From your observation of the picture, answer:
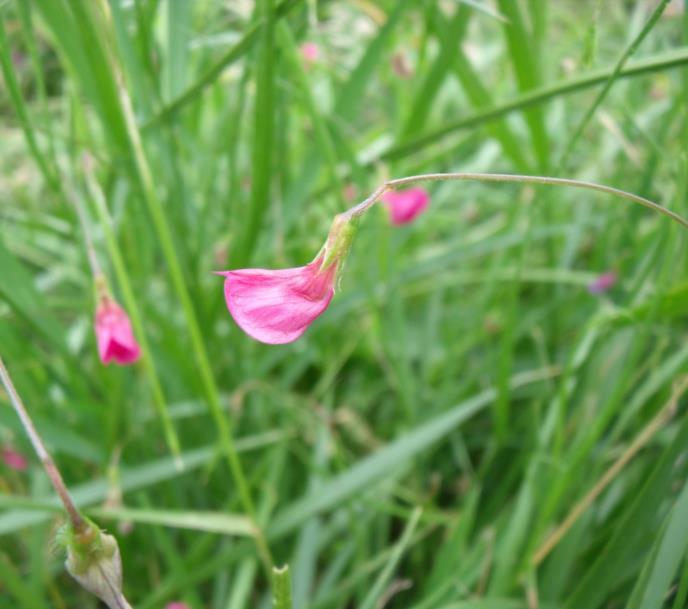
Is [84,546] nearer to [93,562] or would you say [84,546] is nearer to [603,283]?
[93,562]

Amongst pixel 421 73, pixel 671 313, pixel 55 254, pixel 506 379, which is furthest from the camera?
pixel 55 254

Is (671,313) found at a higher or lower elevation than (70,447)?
higher

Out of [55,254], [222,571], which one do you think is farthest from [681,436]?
[55,254]

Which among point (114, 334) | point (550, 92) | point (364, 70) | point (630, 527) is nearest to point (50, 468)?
point (114, 334)

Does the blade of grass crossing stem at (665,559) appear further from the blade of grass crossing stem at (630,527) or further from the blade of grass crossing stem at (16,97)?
the blade of grass crossing stem at (16,97)

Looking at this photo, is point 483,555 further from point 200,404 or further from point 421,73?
point 421,73

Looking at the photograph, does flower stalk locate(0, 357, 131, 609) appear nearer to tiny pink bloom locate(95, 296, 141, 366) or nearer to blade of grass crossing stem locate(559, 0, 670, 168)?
tiny pink bloom locate(95, 296, 141, 366)

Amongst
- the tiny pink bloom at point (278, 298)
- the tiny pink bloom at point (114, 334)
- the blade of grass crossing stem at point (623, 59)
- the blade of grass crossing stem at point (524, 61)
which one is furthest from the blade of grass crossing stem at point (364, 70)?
the tiny pink bloom at point (278, 298)
